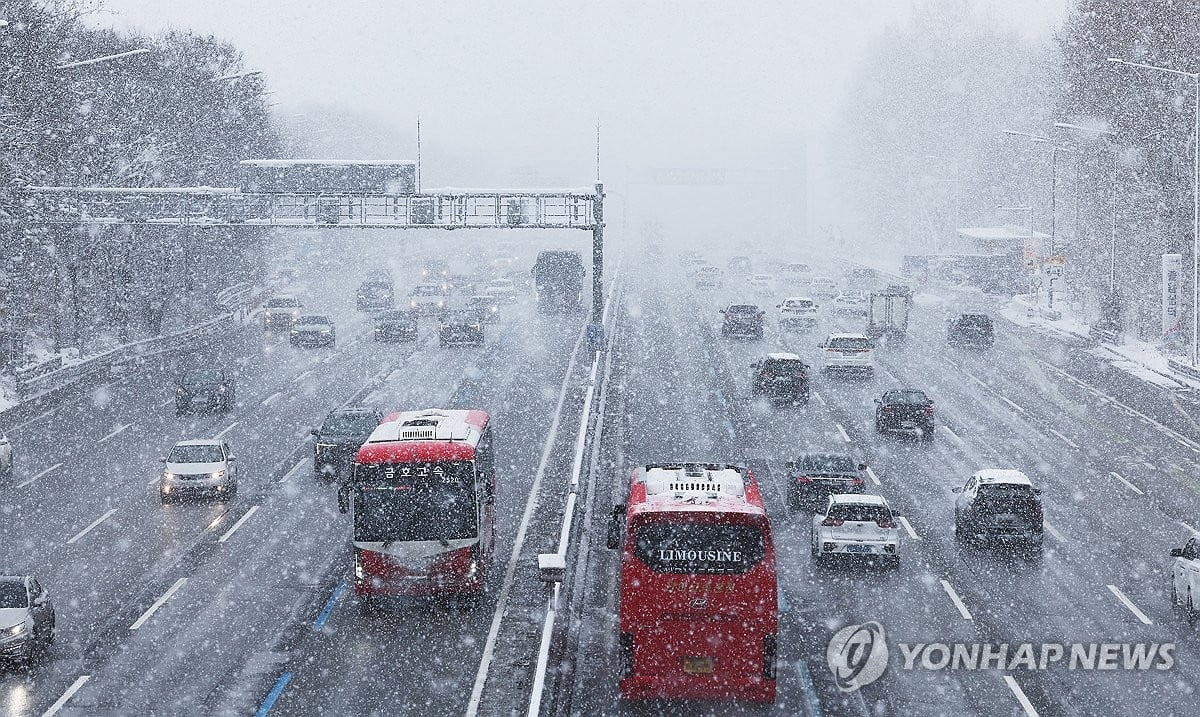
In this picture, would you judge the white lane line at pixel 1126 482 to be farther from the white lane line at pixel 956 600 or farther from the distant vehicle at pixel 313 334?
the distant vehicle at pixel 313 334

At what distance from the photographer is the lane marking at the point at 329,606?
23.1 m

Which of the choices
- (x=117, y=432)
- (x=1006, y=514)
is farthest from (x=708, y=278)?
(x=1006, y=514)

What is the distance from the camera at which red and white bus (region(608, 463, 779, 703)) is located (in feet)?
58.8

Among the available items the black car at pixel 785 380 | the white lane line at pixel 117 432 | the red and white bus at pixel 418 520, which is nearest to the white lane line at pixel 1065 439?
the black car at pixel 785 380

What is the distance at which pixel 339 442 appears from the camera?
119 feet

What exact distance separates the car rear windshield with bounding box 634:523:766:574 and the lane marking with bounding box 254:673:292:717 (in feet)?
18.1

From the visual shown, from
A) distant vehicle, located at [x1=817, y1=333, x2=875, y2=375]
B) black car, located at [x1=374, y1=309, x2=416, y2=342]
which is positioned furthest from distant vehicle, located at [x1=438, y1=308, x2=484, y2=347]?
distant vehicle, located at [x1=817, y1=333, x2=875, y2=375]

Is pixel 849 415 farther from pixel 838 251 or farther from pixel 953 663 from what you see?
pixel 838 251

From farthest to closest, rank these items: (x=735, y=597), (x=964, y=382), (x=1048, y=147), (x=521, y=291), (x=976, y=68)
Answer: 1. (x=976, y=68)
2. (x=521, y=291)
3. (x=1048, y=147)
4. (x=964, y=382)
5. (x=735, y=597)

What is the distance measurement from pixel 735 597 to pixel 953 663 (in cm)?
486

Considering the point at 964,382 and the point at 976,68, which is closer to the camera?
the point at 964,382

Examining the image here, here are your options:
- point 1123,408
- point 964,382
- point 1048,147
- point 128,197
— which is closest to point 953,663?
point 1123,408

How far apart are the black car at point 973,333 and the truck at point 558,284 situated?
93.3ft

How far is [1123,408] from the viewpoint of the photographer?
1921 inches
